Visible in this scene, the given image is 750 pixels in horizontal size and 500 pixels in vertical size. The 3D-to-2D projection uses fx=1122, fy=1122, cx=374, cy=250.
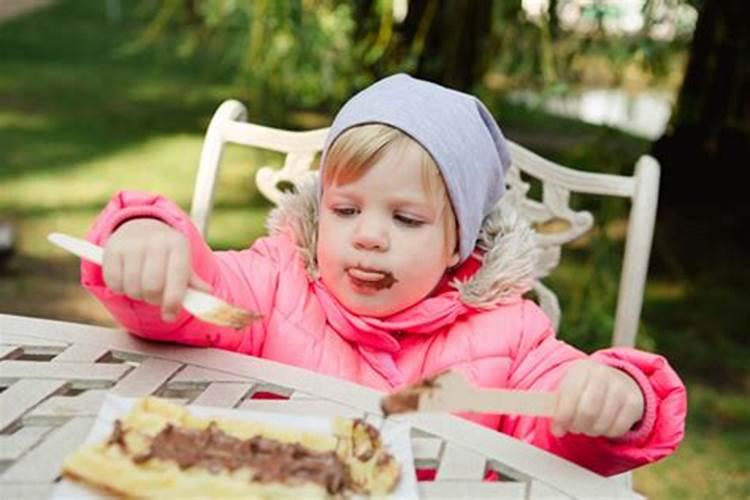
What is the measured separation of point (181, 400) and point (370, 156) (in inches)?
13.6

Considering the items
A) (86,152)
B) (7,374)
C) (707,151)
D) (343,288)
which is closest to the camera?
(7,374)

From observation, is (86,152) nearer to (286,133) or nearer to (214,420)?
(286,133)

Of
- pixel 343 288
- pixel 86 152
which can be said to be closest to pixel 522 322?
pixel 343 288

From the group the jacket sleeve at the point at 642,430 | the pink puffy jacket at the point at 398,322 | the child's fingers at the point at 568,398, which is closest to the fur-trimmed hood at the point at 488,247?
the pink puffy jacket at the point at 398,322

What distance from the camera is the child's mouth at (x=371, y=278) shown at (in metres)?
1.23

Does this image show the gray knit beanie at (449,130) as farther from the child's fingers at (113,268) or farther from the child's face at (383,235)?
the child's fingers at (113,268)

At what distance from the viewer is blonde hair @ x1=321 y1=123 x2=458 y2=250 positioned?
1211mm

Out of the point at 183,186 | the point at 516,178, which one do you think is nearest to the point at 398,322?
the point at 516,178

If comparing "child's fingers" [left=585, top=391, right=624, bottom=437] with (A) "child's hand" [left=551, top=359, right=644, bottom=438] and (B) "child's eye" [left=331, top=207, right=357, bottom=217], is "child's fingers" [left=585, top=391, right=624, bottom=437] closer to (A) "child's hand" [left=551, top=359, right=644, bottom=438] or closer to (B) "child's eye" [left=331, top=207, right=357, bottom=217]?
(A) "child's hand" [left=551, top=359, right=644, bottom=438]

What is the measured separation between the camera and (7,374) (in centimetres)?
105

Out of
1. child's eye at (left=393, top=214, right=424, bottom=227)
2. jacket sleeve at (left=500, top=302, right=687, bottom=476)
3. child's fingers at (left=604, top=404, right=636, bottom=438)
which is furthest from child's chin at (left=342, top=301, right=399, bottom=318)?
child's fingers at (left=604, top=404, right=636, bottom=438)

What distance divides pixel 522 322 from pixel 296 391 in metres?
0.36

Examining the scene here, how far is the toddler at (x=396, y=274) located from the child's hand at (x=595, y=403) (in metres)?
0.02

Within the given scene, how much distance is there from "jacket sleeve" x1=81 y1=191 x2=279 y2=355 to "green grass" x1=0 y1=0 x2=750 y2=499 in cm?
148
